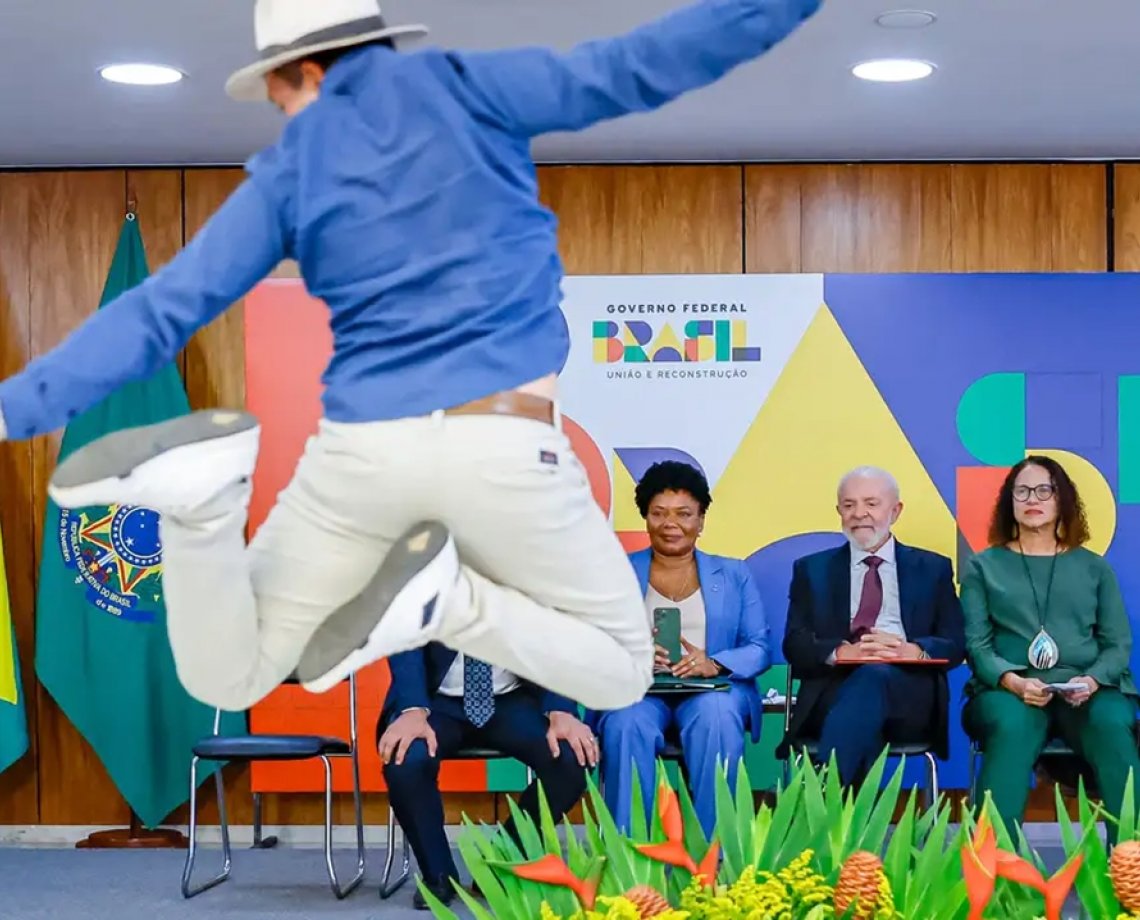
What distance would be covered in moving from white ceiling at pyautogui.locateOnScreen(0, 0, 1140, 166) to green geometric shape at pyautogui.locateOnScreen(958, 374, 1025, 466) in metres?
0.84

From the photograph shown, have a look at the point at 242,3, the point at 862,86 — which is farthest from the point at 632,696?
the point at 862,86

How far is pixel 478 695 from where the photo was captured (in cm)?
484

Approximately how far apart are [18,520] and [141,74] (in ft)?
6.58

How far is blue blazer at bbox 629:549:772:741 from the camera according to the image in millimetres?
4938

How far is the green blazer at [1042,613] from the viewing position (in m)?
5.02

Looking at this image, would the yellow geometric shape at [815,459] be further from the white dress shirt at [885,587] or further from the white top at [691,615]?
the white top at [691,615]

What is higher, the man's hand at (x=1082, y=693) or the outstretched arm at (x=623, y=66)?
the outstretched arm at (x=623, y=66)

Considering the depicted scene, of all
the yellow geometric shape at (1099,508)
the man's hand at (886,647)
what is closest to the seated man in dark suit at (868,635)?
the man's hand at (886,647)

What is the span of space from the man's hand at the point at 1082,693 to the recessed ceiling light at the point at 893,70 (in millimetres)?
1806

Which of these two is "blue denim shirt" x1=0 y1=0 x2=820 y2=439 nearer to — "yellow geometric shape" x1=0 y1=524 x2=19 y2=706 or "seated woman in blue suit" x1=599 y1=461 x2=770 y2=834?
"seated woman in blue suit" x1=599 y1=461 x2=770 y2=834

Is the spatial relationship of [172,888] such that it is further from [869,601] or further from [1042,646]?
[1042,646]

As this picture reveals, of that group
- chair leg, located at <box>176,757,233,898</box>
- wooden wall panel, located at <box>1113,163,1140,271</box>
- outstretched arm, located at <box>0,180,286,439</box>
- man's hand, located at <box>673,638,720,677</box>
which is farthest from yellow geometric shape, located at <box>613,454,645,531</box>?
outstretched arm, located at <box>0,180,286,439</box>

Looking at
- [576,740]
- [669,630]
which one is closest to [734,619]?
[669,630]

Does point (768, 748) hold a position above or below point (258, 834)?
above
